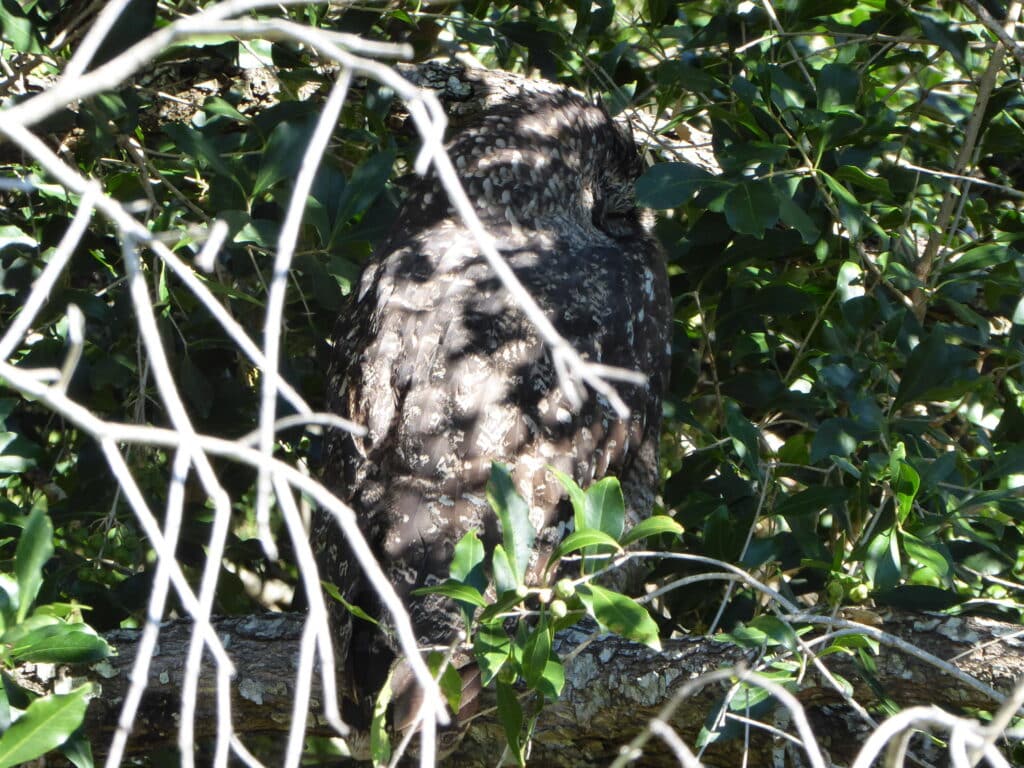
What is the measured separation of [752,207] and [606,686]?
1.07 m

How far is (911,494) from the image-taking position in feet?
6.35

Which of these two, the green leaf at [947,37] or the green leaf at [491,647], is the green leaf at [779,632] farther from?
the green leaf at [947,37]

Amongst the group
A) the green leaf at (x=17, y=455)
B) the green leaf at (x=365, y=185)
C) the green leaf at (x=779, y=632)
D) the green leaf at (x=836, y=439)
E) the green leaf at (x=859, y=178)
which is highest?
the green leaf at (x=365, y=185)

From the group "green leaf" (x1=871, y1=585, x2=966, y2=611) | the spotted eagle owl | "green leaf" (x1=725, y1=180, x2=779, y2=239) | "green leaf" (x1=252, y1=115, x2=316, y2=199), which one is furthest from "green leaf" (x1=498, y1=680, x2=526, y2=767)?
"green leaf" (x1=252, y1=115, x2=316, y2=199)

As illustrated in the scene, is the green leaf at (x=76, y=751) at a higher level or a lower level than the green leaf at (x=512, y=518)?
lower

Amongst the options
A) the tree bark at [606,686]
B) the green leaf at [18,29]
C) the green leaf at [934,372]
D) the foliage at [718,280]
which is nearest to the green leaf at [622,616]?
the tree bark at [606,686]

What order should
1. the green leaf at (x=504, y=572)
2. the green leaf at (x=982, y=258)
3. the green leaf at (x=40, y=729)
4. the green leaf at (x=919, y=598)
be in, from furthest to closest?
1. the green leaf at (x=982, y=258)
2. the green leaf at (x=919, y=598)
3. the green leaf at (x=504, y=572)
4. the green leaf at (x=40, y=729)

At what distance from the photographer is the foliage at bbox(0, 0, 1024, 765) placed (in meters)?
2.25

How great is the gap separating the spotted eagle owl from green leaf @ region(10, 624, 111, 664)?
66cm

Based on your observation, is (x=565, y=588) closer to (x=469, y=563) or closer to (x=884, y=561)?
(x=469, y=563)

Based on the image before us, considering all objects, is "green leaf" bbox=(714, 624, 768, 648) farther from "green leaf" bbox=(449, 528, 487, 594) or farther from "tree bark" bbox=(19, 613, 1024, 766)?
"green leaf" bbox=(449, 528, 487, 594)

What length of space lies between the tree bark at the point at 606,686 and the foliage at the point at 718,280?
0.12 meters

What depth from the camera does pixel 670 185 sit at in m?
2.31

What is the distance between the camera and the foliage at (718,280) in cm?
225
